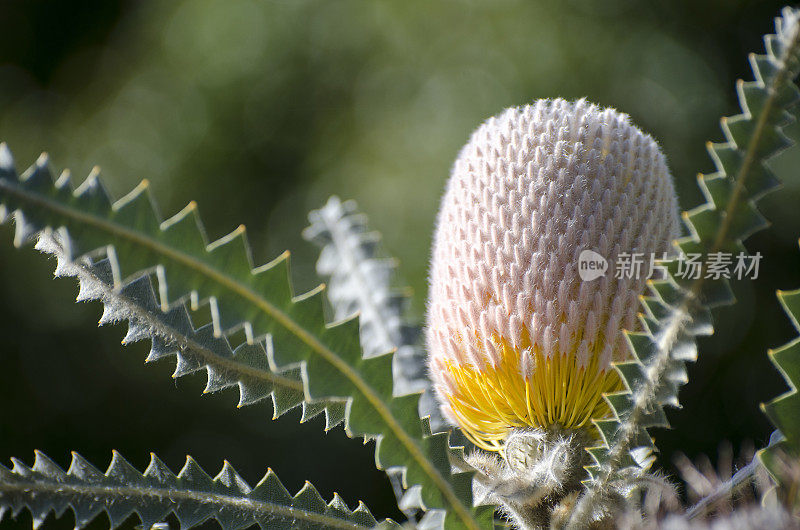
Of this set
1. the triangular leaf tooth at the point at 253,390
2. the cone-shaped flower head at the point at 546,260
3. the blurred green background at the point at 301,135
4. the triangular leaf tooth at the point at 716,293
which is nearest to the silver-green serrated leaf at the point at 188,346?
the triangular leaf tooth at the point at 253,390

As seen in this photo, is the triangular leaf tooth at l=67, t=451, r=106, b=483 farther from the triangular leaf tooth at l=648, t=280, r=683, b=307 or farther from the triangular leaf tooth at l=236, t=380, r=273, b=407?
the triangular leaf tooth at l=648, t=280, r=683, b=307

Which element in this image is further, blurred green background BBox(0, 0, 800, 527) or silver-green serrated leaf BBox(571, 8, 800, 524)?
blurred green background BBox(0, 0, 800, 527)

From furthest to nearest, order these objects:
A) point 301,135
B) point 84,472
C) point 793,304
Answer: point 301,135
point 84,472
point 793,304

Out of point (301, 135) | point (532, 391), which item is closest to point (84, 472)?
point (532, 391)

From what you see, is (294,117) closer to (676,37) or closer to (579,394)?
(676,37)

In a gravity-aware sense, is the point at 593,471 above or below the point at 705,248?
below

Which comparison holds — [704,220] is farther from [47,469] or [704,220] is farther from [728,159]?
[47,469]

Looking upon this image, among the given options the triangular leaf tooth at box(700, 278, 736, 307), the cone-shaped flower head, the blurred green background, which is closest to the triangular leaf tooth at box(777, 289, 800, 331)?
the triangular leaf tooth at box(700, 278, 736, 307)

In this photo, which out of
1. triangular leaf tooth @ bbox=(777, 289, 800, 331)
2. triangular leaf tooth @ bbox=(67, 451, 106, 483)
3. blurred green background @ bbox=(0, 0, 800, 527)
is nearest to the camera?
triangular leaf tooth @ bbox=(777, 289, 800, 331)
